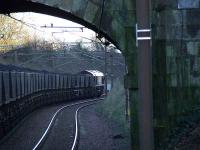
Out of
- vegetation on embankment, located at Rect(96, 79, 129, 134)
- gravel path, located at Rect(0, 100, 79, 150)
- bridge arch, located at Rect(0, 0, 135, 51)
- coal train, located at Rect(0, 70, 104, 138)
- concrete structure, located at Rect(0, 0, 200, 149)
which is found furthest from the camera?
vegetation on embankment, located at Rect(96, 79, 129, 134)

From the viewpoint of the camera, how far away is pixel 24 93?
31312mm

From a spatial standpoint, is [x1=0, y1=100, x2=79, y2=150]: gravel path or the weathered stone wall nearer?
the weathered stone wall

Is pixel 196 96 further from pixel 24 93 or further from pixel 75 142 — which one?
pixel 24 93

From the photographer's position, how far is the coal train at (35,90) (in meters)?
23.7

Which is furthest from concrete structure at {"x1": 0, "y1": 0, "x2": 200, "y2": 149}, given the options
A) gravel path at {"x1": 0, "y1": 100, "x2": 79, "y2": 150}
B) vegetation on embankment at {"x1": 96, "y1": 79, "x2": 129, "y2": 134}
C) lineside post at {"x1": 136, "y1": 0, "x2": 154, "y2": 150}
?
vegetation on embankment at {"x1": 96, "y1": 79, "x2": 129, "y2": 134}

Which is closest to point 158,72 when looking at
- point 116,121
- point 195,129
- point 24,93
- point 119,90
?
point 195,129

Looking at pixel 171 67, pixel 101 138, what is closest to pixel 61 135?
pixel 101 138

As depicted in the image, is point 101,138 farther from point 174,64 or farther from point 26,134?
point 174,64

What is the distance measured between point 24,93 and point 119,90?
12298 mm

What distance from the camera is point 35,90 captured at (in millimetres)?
38750

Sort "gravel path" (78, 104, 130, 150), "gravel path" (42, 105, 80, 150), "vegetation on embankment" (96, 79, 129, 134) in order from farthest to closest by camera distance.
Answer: "vegetation on embankment" (96, 79, 129, 134) < "gravel path" (42, 105, 80, 150) < "gravel path" (78, 104, 130, 150)

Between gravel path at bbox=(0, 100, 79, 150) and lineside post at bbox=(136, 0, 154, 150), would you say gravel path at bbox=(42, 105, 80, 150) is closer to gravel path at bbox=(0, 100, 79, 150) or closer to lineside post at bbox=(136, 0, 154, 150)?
gravel path at bbox=(0, 100, 79, 150)

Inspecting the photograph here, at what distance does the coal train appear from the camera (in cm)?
2370

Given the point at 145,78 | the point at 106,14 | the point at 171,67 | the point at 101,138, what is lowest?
the point at 101,138
